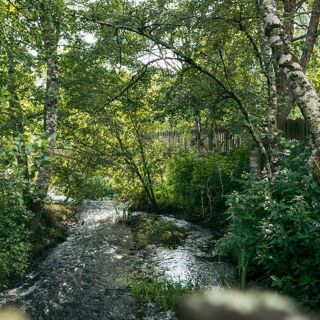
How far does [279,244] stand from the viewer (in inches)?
259

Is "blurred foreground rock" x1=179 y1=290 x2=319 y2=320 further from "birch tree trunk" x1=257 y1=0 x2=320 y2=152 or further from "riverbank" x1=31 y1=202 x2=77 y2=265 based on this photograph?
"riverbank" x1=31 y1=202 x2=77 y2=265

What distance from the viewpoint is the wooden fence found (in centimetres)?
1558

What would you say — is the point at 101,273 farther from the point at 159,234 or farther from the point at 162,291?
the point at 159,234

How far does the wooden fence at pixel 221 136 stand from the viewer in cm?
1558

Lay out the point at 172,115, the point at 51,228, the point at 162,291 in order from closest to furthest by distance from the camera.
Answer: the point at 162,291
the point at 172,115
the point at 51,228

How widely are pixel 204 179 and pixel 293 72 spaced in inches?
321

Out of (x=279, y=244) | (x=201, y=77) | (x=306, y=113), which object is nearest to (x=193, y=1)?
(x=201, y=77)

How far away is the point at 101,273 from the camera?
909 centimetres

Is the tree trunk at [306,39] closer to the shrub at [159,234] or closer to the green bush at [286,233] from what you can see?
the green bush at [286,233]

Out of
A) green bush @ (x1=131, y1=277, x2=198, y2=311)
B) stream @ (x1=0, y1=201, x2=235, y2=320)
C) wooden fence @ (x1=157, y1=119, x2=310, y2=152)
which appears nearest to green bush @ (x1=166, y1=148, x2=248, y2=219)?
wooden fence @ (x1=157, y1=119, x2=310, y2=152)

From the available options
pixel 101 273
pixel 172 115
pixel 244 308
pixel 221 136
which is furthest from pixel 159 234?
pixel 244 308

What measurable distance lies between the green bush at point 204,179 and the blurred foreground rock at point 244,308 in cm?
1220

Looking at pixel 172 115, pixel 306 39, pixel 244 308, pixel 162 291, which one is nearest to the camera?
pixel 244 308

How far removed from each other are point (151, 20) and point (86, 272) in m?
5.76
